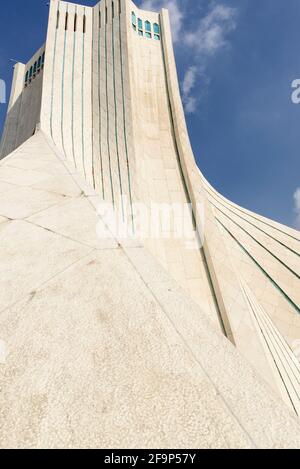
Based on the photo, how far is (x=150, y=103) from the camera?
11828 mm

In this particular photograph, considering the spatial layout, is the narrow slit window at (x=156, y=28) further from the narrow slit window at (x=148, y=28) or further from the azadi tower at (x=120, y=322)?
the azadi tower at (x=120, y=322)

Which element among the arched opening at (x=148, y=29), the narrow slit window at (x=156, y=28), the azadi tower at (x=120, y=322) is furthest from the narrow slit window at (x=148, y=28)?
the azadi tower at (x=120, y=322)

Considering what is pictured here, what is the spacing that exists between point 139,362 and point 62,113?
40.5 ft

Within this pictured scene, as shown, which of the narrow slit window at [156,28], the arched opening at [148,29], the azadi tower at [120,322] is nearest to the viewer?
the azadi tower at [120,322]

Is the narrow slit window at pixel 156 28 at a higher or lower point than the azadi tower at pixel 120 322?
higher

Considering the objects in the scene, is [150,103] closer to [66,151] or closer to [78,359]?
[66,151]

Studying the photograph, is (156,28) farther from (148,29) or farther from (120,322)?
(120,322)

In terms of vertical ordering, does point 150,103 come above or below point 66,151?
above

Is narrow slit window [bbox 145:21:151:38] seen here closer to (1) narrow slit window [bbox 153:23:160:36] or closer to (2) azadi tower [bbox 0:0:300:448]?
(1) narrow slit window [bbox 153:23:160:36]

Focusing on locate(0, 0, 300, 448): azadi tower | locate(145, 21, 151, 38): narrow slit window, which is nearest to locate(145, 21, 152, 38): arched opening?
locate(145, 21, 151, 38): narrow slit window

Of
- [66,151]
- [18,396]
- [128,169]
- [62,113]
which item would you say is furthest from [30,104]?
[18,396]

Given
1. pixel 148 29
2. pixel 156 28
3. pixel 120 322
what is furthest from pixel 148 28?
pixel 120 322

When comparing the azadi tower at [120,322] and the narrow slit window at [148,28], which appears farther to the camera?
the narrow slit window at [148,28]

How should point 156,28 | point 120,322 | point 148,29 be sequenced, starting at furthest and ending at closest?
1. point 156,28
2. point 148,29
3. point 120,322
